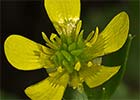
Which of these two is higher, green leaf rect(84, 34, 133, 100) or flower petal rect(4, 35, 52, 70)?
flower petal rect(4, 35, 52, 70)

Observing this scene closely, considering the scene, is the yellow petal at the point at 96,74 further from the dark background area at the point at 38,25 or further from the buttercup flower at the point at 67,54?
the dark background area at the point at 38,25

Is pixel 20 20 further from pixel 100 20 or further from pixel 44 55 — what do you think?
pixel 44 55

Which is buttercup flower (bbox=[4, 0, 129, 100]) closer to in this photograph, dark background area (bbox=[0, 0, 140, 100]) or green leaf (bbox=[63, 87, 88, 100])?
green leaf (bbox=[63, 87, 88, 100])

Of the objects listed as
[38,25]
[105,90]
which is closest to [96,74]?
[105,90]

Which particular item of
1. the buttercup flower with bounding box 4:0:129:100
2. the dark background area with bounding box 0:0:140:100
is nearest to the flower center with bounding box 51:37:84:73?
the buttercup flower with bounding box 4:0:129:100

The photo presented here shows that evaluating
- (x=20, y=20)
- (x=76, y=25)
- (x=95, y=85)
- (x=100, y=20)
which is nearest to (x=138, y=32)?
(x=100, y=20)

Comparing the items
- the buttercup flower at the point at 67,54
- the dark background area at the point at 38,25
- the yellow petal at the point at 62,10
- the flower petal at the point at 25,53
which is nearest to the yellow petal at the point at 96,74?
the buttercup flower at the point at 67,54

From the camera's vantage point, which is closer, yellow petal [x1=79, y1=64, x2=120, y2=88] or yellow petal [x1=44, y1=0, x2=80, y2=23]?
yellow petal [x1=79, y1=64, x2=120, y2=88]

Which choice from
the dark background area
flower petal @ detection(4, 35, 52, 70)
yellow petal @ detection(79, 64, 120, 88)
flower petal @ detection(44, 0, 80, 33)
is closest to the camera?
yellow petal @ detection(79, 64, 120, 88)
